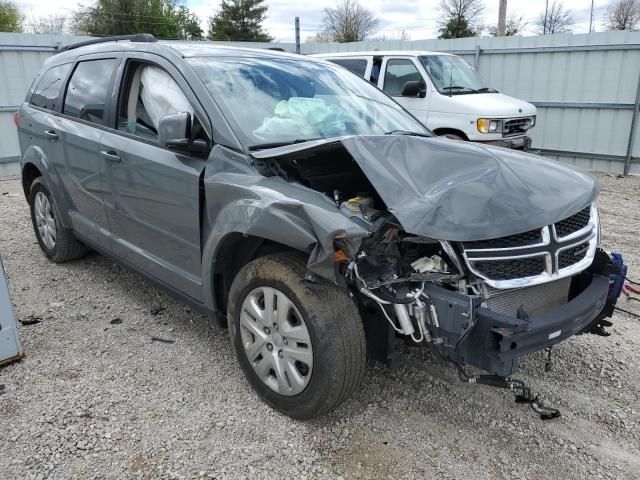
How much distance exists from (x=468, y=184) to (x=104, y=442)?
2132 millimetres

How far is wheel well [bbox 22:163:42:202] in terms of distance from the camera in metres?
5.01

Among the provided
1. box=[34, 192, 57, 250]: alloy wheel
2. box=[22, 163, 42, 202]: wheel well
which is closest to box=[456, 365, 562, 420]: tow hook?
box=[34, 192, 57, 250]: alloy wheel

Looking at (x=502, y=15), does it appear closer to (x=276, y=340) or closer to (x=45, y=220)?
(x=45, y=220)

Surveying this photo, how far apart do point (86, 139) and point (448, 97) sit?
19.8 feet

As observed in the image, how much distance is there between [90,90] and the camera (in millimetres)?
4059

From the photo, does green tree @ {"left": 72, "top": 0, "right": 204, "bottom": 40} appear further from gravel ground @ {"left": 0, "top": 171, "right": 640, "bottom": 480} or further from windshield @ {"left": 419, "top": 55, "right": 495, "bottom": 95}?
gravel ground @ {"left": 0, "top": 171, "right": 640, "bottom": 480}

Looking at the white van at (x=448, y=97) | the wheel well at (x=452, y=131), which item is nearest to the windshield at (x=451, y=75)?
the white van at (x=448, y=97)

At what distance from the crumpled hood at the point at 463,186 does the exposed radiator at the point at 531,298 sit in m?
0.31

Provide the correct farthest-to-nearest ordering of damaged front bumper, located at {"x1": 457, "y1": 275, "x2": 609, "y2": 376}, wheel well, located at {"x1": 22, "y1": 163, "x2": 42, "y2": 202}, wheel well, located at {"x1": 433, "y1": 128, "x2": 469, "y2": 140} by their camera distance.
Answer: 1. wheel well, located at {"x1": 433, "y1": 128, "x2": 469, "y2": 140}
2. wheel well, located at {"x1": 22, "y1": 163, "x2": 42, "y2": 202}
3. damaged front bumper, located at {"x1": 457, "y1": 275, "x2": 609, "y2": 376}

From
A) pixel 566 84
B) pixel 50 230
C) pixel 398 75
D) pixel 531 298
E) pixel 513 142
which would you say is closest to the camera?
pixel 531 298

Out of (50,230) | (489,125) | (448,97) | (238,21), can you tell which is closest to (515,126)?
(489,125)

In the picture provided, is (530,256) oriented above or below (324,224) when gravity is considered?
below

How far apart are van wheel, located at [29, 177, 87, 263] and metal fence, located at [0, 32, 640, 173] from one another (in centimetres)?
646

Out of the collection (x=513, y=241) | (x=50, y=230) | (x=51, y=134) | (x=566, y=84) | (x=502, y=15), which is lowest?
(x=50, y=230)
